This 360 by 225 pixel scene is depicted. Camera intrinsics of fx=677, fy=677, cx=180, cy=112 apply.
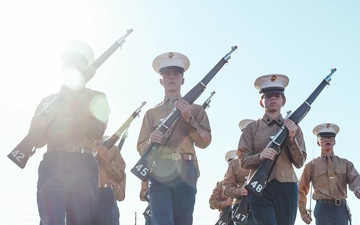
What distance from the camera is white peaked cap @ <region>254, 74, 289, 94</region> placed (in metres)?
8.95

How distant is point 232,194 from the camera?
12773 millimetres

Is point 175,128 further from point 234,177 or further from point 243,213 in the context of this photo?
point 234,177

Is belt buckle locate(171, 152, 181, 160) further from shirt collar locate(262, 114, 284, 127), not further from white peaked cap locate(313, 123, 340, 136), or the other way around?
white peaked cap locate(313, 123, 340, 136)

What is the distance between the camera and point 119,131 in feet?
45.9

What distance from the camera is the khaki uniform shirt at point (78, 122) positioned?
281 inches

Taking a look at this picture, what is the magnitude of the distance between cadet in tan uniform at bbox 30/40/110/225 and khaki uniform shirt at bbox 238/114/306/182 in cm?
231

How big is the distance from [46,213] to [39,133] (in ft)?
3.01

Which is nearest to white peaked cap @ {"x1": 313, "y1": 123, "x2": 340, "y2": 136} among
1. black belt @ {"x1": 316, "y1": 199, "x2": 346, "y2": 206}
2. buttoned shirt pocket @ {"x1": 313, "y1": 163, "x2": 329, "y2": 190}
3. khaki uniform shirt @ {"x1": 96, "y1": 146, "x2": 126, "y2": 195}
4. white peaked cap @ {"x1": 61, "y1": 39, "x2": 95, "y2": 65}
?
buttoned shirt pocket @ {"x1": 313, "y1": 163, "x2": 329, "y2": 190}

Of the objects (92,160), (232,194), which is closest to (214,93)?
(232,194)

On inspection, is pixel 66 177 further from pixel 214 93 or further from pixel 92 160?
pixel 214 93

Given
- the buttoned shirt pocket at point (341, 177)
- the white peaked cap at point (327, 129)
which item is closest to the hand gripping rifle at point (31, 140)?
the buttoned shirt pocket at point (341, 177)

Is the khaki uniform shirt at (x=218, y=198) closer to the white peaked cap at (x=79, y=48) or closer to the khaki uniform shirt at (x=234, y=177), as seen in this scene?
the khaki uniform shirt at (x=234, y=177)

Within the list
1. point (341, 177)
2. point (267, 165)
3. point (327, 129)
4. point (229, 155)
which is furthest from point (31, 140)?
point (229, 155)

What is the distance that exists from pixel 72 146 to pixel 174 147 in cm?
165
